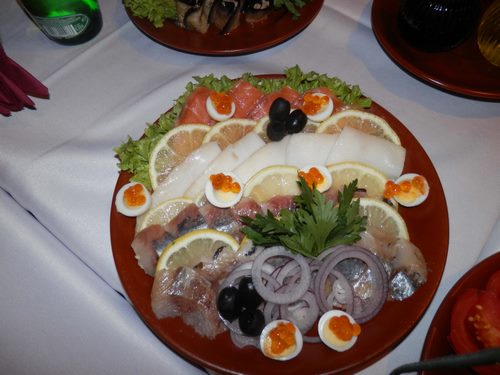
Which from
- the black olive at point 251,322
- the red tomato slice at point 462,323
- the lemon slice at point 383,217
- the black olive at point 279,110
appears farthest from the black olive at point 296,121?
the red tomato slice at point 462,323

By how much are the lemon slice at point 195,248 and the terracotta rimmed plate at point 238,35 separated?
0.97 metres

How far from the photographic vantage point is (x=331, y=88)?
1.83m

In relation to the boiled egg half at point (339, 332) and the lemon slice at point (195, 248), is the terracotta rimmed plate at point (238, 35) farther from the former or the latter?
the boiled egg half at point (339, 332)

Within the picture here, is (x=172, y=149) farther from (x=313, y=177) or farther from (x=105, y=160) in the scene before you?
(x=313, y=177)

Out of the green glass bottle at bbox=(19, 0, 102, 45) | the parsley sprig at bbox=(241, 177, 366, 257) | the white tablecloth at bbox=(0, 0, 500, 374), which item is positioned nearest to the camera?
the parsley sprig at bbox=(241, 177, 366, 257)

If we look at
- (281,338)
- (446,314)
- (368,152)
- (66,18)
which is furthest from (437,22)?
(66,18)

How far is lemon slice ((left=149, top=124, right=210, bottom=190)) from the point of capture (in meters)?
1.70

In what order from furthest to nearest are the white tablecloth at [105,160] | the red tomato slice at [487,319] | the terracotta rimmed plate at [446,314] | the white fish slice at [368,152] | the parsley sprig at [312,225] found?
the white fish slice at [368,152]
the white tablecloth at [105,160]
the parsley sprig at [312,225]
the terracotta rimmed plate at [446,314]
the red tomato slice at [487,319]

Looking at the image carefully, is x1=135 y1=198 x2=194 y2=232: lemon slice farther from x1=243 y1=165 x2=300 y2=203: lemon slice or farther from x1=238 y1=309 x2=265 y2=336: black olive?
x1=238 y1=309 x2=265 y2=336: black olive

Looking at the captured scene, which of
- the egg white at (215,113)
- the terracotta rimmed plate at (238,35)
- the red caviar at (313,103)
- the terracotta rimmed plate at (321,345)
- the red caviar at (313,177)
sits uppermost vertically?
the terracotta rimmed plate at (238,35)

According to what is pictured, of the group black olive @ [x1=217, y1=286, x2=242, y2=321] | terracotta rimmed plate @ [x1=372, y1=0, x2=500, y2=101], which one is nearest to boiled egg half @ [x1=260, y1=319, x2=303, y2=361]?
black olive @ [x1=217, y1=286, x2=242, y2=321]

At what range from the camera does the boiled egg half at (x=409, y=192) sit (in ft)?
5.08

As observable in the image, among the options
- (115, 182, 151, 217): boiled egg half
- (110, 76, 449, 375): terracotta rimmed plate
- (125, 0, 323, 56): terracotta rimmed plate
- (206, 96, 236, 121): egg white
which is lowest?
(110, 76, 449, 375): terracotta rimmed plate

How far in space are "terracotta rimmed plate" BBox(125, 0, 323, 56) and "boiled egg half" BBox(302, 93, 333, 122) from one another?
1.40 ft
